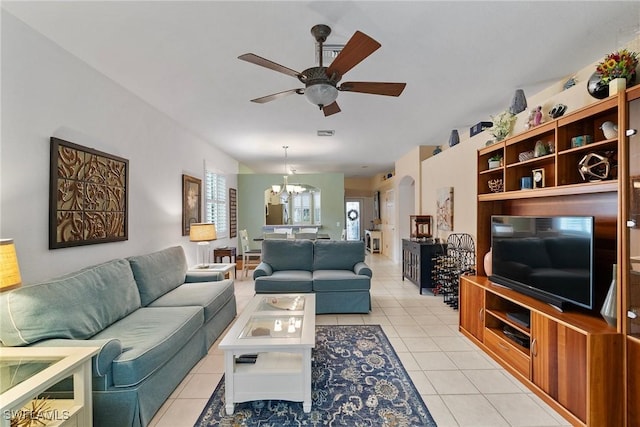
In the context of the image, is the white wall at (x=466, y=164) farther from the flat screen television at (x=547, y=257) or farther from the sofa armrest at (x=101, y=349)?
the sofa armrest at (x=101, y=349)

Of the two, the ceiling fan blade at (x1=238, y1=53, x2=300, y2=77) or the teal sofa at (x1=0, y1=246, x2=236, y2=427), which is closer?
the teal sofa at (x1=0, y1=246, x2=236, y2=427)

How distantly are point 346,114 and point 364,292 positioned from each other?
2454 millimetres

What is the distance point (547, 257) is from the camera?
238 centimetres

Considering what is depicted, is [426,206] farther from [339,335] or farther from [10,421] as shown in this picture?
[10,421]

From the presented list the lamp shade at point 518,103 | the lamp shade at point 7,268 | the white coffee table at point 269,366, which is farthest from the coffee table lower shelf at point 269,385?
the lamp shade at point 518,103

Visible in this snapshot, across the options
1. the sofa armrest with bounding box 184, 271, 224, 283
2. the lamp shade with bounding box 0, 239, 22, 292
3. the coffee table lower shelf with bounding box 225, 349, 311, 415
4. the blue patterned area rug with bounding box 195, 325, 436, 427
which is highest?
the lamp shade with bounding box 0, 239, 22, 292

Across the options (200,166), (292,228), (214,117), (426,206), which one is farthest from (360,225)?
(214,117)

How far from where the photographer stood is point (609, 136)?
191cm

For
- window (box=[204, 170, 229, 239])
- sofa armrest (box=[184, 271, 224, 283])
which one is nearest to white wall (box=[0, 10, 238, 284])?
sofa armrest (box=[184, 271, 224, 283])

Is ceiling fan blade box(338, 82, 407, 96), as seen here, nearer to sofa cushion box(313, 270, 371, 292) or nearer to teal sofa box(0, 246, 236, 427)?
teal sofa box(0, 246, 236, 427)

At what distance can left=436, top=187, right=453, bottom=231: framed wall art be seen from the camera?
4.91 m

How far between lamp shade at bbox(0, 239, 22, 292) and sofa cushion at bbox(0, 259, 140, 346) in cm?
22

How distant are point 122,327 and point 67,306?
434mm

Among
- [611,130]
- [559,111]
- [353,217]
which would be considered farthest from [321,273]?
[353,217]
